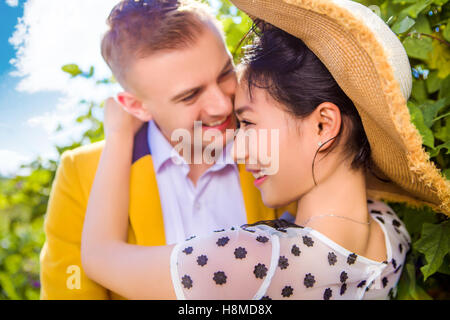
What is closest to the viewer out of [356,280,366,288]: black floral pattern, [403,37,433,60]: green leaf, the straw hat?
the straw hat

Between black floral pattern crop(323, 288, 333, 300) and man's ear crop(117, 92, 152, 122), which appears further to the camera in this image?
man's ear crop(117, 92, 152, 122)

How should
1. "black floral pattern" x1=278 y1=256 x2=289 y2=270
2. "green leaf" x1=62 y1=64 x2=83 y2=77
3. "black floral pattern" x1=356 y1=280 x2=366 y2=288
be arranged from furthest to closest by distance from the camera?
"green leaf" x1=62 y1=64 x2=83 y2=77 → "black floral pattern" x1=356 y1=280 x2=366 y2=288 → "black floral pattern" x1=278 y1=256 x2=289 y2=270

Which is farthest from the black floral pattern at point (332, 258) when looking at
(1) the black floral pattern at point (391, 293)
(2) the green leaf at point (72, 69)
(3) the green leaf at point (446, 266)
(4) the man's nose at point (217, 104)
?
(2) the green leaf at point (72, 69)

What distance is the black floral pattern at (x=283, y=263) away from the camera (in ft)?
3.25

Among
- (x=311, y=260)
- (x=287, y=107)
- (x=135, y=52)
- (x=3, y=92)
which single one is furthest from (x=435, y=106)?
(x=3, y=92)

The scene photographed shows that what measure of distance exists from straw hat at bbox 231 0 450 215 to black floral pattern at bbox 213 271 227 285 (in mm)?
550

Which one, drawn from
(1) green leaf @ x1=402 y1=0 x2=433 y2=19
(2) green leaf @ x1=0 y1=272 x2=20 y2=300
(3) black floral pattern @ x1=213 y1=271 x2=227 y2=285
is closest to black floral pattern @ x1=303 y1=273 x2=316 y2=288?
(3) black floral pattern @ x1=213 y1=271 x2=227 y2=285

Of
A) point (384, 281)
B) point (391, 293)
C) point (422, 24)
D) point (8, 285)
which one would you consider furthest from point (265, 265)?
point (8, 285)

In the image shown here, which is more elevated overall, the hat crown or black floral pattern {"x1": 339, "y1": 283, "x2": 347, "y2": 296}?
the hat crown

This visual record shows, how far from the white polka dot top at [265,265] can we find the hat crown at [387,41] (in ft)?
1.53

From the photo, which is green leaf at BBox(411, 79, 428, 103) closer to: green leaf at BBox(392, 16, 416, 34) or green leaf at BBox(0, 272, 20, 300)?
A: green leaf at BBox(392, 16, 416, 34)

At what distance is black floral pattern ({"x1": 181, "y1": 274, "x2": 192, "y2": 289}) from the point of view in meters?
0.98

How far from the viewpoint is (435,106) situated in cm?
120

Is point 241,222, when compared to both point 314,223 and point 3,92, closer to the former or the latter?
point 314,223
